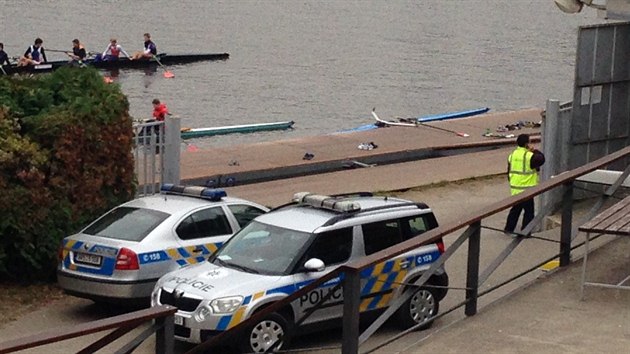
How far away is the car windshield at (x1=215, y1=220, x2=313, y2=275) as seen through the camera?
11.8 metres

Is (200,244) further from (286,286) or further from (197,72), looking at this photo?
(197,72)

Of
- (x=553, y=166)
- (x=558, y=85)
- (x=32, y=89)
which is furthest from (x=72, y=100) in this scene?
(x=558, y=85)

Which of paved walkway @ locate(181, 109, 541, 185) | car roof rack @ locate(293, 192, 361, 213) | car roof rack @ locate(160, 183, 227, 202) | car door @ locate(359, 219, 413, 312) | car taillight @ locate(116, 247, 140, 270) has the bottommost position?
paved walkway @ locate(181, 109, 541, 185)

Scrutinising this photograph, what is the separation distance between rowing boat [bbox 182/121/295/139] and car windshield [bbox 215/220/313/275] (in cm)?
2577

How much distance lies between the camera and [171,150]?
1727cm

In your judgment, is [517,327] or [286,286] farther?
[286,286]

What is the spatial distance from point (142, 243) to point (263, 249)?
1716 millimetres

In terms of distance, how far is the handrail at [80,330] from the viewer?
6.16 m

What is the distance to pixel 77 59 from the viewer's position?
47906 mm

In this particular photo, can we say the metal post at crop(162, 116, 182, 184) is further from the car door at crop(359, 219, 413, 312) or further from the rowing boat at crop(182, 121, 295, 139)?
the rowing boat at crop(182, 121, 295, 139)

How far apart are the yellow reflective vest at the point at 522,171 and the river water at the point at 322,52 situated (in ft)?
69.7

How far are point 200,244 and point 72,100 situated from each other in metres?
3.27

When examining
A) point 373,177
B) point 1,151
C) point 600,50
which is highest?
point 600,50

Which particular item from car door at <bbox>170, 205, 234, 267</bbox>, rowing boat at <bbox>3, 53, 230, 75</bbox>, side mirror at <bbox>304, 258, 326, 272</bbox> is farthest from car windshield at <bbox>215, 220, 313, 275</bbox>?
rowing boat at <bbox>3, 53, 230, 75</bbox>
